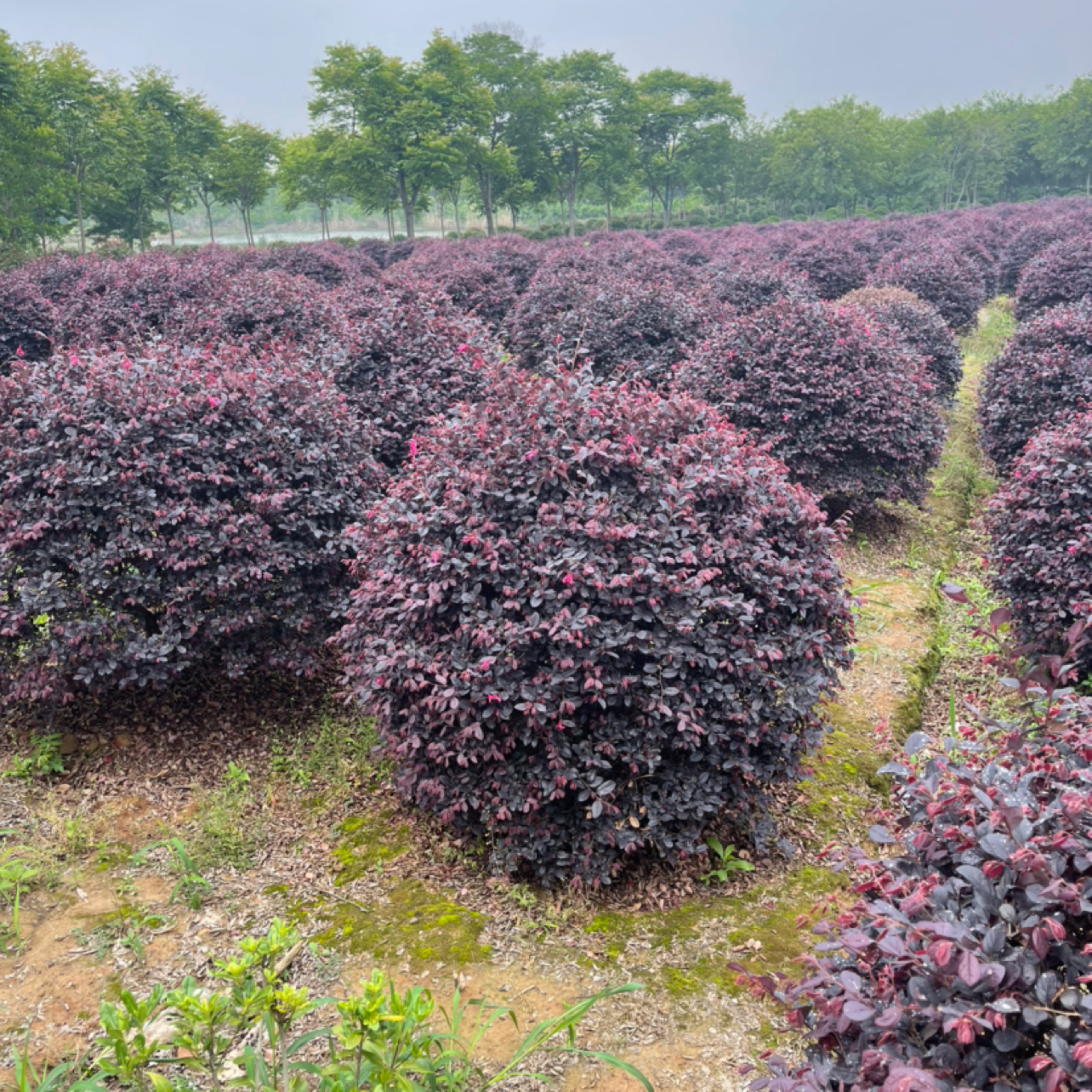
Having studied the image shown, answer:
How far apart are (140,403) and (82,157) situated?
89.1ft

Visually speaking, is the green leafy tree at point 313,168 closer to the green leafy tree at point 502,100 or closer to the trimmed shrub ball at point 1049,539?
the green leafy tree at point 502,100

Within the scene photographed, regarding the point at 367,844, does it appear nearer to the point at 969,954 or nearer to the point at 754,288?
the point at 969,954

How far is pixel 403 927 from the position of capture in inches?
120

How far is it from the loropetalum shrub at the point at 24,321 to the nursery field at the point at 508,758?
5.36 metres

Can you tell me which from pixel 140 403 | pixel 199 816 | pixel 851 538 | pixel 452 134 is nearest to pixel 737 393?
pixel 851 538

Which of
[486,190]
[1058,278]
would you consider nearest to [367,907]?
[1058,278]

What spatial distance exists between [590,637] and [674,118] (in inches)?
2010

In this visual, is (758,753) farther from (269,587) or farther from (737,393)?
(737,393)

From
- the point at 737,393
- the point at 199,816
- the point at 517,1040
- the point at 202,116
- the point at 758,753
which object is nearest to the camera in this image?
the point at 517,1040

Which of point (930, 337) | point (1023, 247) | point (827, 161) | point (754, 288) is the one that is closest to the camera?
point (930, 337)

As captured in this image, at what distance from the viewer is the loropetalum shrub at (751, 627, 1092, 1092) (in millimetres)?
1340

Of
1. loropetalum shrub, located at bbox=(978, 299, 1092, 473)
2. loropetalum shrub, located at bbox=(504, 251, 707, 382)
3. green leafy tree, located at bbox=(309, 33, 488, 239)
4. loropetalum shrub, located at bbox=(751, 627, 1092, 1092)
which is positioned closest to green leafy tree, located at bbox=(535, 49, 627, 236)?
green leafy tree, located at bbox=(309, 33, 488, 239)

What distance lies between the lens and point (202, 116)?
1331 inches

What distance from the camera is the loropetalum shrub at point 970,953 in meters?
1.34
